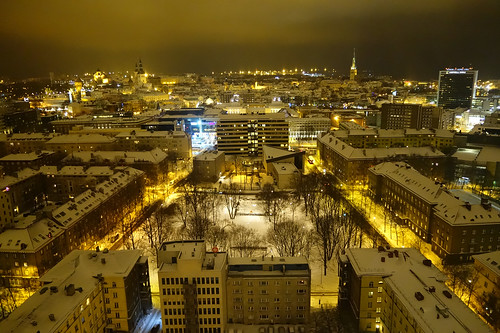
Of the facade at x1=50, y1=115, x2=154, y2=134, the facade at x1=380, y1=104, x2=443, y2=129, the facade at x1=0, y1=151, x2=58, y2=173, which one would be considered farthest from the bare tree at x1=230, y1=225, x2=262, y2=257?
the facade at x1=380, y1=104, x2=443, y2=129

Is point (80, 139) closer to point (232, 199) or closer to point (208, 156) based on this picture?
point (208, 156)

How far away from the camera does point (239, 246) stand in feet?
106

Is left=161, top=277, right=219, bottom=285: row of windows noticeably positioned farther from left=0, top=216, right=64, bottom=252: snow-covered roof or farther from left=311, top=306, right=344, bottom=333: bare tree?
left=0, top=216, right=64, bottom=252: snow-covered roof

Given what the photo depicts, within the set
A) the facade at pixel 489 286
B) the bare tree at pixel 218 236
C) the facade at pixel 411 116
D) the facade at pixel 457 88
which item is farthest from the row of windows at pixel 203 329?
the facade at pixel 457 88

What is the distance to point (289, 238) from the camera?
33.8 metres

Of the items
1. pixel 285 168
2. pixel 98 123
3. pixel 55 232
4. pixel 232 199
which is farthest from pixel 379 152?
pixel 98 123

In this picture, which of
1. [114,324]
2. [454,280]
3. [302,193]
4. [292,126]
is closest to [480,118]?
[292,126]

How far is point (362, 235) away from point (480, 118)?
64.7 metres

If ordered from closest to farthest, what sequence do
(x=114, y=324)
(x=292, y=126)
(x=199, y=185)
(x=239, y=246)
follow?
(x=114, y=324) → (x=239, y=246) → (x=199, y=185) → (x=292, y=126)

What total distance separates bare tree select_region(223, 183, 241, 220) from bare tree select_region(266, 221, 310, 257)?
222 inches

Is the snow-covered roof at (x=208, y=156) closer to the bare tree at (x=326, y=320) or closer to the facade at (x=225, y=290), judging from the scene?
the facade at (x=225, y=290)

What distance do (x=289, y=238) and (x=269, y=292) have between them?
445 inches

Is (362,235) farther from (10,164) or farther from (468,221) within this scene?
(10,164)

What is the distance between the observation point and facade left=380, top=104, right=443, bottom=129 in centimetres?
8075
